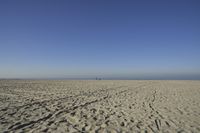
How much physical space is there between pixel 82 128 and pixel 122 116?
2.25 m

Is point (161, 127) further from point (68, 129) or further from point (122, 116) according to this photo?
point (68, 129)

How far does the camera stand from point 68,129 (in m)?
4.98

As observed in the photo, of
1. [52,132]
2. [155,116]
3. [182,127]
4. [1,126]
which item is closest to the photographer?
[52,132]

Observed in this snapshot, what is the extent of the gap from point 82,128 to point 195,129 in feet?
14.1

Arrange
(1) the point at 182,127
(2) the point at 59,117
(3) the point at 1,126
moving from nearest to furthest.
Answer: (3) the point at 1,126, (1) the point at 182,127, (2) the point at 59,117

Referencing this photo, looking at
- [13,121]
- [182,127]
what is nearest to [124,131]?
[182,127]

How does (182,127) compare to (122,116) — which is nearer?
(182,127)

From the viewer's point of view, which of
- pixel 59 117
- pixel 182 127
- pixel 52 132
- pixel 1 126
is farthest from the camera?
pixel 59 117

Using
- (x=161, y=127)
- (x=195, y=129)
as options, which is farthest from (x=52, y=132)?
(x=195, y=129)

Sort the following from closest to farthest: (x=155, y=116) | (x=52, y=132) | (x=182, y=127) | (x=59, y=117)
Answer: (x=52, y=132), (x=182, y=127), (x=59, y=117), (x=155, y=116)

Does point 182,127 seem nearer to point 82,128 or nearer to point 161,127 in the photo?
point 161,127

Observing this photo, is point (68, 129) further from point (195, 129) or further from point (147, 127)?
point (195, 129)

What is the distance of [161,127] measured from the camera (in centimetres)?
536

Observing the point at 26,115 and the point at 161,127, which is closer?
the point at 161,127
